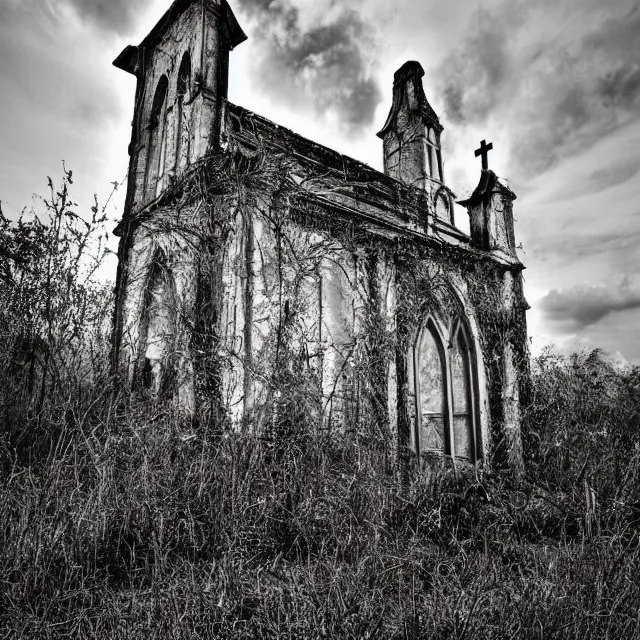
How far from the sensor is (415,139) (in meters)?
10.9

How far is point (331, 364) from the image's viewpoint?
25.7ft

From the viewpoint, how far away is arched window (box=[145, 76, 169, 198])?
30.9ft

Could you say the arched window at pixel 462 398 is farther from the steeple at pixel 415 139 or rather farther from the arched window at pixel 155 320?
the arched window at pixel 155 320

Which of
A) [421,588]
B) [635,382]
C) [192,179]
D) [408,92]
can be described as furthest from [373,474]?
[635,382]

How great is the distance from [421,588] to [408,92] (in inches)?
402

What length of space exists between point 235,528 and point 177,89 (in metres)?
7.99

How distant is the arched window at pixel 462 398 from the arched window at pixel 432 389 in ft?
0.85

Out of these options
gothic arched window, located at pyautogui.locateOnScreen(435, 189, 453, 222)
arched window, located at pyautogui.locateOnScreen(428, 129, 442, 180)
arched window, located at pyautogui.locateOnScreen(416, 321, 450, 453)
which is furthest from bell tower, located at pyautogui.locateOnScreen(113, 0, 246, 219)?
arched window, located at pyautogui.locateOnScreen(416, 321, 450, 453)

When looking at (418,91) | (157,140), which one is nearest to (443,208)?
(418,91)

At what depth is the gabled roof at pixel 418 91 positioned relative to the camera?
11.0m

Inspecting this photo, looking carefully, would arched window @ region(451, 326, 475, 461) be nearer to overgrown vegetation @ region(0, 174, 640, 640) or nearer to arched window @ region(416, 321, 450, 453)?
arched window @ region(416, 321, 450, 453)

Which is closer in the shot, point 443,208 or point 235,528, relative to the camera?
point 235,528

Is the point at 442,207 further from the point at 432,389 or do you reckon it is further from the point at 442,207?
the point at 432,389

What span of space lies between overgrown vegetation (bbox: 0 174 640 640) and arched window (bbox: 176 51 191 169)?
299 centimetres
